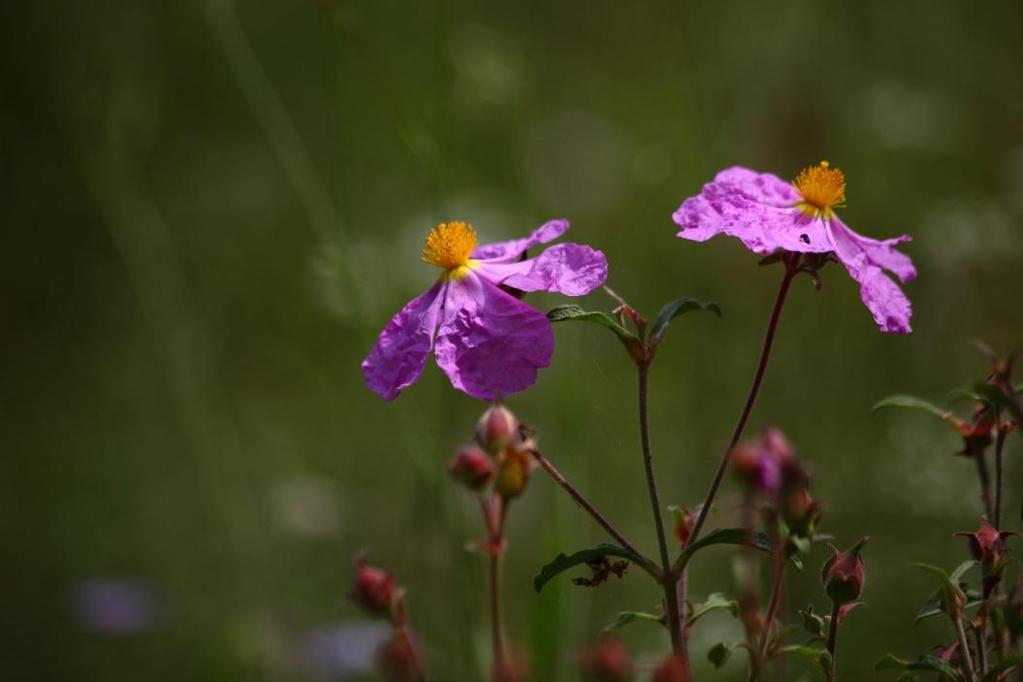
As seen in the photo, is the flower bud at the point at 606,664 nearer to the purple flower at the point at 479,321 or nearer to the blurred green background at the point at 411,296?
the purple flower at the point at 479,321

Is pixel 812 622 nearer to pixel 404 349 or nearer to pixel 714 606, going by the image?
pixel 714 606

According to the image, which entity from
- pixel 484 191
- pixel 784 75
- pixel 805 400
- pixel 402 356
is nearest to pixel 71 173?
pixel 484 191

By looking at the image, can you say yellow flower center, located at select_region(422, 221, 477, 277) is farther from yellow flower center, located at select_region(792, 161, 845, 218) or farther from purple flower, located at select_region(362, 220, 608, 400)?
yellow flower center, located at select_region(792, 161, 845, 218)

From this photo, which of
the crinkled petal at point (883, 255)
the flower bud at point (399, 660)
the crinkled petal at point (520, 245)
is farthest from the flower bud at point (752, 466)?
the flower bud at point (399, 660)

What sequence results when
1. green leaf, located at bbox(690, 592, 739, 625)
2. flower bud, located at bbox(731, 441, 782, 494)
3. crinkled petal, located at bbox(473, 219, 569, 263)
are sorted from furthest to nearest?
1. flower bud, located at bbox(731, 441, 782, 494)
2. crinkled petal, located at bbox(473, 219, 569, 263)
3. green leaf, located at bbox(690, 592, 739, 625)

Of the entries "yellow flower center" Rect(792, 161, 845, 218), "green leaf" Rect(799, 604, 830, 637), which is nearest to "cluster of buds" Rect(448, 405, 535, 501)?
"green leaf" Rect(799, 604, 830, 637)

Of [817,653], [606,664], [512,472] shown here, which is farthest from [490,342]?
[817,653]
